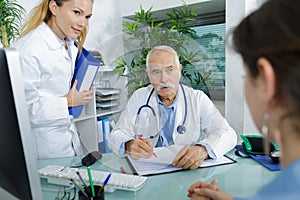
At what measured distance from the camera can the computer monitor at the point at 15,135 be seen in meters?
0.48

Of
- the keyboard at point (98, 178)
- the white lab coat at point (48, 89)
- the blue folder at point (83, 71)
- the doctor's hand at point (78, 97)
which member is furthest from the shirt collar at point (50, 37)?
the keyboard at point (98, 178)

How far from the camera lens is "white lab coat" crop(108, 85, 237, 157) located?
3.35 feet

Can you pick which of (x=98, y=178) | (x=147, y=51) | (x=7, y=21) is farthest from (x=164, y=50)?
(x=7, y=21)

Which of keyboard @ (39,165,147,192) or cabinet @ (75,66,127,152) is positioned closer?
keyboard @ (39,165,147,192)

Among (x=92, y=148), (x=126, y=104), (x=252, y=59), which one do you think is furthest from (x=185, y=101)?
(x=252, y=59)

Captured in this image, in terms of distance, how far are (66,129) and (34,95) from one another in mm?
223

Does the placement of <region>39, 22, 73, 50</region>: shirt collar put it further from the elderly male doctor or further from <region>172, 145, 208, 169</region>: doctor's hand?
<region>172, 145, 208, 169</region>: doctor's hand

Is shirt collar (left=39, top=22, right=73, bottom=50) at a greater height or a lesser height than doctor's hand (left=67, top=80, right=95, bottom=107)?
greater

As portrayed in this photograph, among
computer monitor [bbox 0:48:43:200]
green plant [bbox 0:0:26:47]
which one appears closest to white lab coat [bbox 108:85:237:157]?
computer monitor [bbox 0:48:43:200]

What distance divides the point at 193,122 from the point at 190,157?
0.13 metres

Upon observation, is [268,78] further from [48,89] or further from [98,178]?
[48,89]

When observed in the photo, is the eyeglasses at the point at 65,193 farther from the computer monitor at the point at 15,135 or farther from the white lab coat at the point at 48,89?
the white lab coat at the point at 48,89

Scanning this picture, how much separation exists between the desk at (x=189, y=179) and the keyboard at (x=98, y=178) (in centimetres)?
2

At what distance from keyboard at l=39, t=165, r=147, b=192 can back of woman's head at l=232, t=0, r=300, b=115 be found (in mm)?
515
